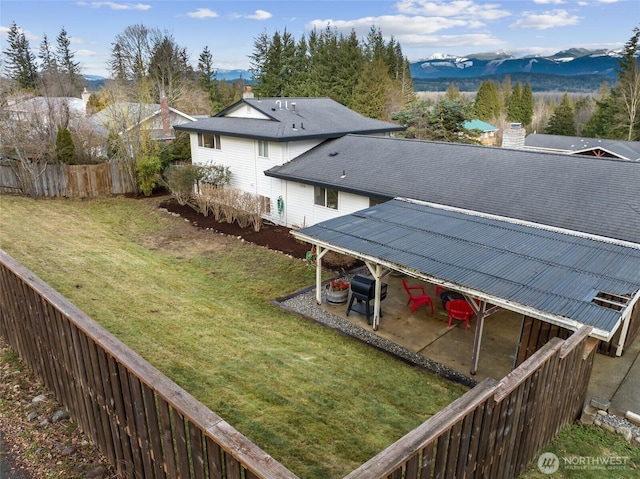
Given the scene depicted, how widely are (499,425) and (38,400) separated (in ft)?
15.7

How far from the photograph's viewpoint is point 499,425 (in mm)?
3594

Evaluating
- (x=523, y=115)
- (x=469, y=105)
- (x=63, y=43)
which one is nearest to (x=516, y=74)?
(x=523, y=115)

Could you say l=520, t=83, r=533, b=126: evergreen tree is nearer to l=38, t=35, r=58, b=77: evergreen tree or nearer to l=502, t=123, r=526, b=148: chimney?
l=502, t=123, r=526, b=148: chimney

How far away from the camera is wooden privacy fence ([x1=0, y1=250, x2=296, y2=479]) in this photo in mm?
2578

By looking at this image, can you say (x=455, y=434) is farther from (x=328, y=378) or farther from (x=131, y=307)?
(x=131, y=307)

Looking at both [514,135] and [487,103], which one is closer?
[514,135]

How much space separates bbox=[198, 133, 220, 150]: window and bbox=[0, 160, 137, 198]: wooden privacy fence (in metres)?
4.81

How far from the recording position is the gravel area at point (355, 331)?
315 inches

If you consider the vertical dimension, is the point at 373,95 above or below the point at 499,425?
above

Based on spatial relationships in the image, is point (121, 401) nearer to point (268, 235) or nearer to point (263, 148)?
point (268, 235)

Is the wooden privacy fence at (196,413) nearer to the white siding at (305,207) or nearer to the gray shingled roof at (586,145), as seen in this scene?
the white siding at (305,207)

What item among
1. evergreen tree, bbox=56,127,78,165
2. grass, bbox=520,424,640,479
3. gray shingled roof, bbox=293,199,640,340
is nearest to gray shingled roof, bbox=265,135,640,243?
gray shingled roof, bbox=293,199,640,340

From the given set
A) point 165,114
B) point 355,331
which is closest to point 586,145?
point 165,114

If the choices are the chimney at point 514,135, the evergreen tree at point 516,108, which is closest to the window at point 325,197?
the chimney at point 514,135
